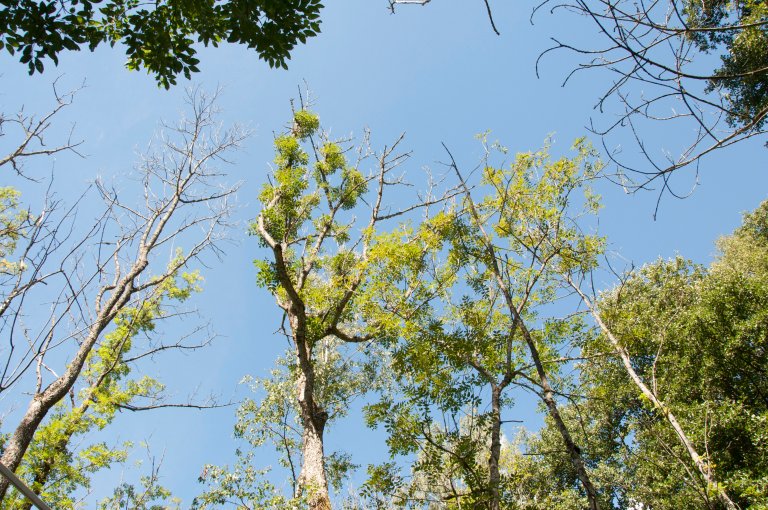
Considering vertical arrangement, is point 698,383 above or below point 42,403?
below

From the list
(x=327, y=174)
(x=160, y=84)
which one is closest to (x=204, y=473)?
(x=160, y=84)

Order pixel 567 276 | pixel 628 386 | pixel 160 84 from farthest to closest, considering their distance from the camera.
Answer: pixel 628 386
pixel 567 276
pixel 160 84

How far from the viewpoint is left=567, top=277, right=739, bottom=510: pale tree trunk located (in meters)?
6.20

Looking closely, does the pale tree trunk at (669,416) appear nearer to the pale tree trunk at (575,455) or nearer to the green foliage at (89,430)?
the pale tree trunk at (575,455)

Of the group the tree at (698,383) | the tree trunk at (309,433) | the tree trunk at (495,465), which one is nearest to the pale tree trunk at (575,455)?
the tree trunk at (495,465)

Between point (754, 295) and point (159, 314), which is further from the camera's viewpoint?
point (159, 314)

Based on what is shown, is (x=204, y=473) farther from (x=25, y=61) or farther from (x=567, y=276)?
(x=567, y=276)

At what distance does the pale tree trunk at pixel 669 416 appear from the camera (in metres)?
6.20

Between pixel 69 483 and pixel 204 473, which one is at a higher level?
pixel 69 483

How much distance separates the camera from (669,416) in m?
6.93

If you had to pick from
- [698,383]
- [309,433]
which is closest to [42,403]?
[309,433]

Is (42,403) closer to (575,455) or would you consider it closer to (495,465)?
(495,465)

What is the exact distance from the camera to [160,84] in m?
3.84

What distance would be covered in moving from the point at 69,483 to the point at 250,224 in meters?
6.68
